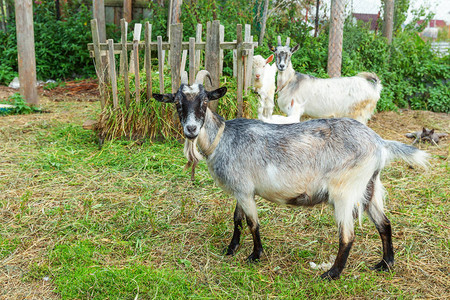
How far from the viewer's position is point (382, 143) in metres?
3.26

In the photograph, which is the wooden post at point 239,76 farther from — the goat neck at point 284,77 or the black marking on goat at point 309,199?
the black marking on goat at point 309,199

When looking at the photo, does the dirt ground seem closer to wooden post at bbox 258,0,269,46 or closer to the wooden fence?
the wooden fence

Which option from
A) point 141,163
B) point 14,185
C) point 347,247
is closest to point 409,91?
point 141,163

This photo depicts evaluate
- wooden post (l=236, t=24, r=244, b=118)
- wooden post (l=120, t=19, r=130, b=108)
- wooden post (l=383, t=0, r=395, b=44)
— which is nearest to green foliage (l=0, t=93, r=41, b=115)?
wooden post (l=120, t=19, r=130, b=108)

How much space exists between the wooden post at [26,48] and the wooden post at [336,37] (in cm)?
616

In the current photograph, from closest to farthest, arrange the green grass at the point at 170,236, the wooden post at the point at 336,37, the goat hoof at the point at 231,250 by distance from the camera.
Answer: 1. the green grass at the point at 170,236
2. the goat hoof at the point at 231,250
3. the wooden post at the point at 336,37

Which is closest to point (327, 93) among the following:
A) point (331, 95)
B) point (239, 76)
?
point (331, 95)

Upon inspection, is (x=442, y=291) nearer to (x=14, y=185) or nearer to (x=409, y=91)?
(x=14, y=185)

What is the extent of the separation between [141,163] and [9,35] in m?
8.70

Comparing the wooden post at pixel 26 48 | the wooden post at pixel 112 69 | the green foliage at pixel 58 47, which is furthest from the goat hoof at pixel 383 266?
the green foliage at pixel 58 47

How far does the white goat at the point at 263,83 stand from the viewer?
6855 mm

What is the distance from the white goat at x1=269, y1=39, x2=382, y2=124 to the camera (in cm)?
699

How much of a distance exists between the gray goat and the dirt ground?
346cm

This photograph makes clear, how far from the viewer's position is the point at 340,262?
10.8 ft
